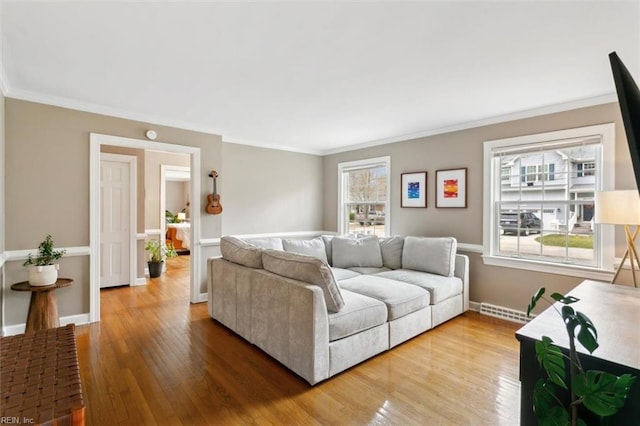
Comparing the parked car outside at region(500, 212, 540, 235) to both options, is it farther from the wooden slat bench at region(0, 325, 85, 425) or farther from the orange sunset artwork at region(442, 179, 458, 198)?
the wooden slat bench at region(0, 325, 85, 425)

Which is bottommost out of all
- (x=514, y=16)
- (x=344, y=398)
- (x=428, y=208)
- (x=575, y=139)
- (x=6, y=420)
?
(x=344, y=398)

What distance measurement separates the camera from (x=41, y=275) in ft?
9.57

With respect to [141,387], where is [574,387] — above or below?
above

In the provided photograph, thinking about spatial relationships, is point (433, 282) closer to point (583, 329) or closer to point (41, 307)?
point (583, 329)

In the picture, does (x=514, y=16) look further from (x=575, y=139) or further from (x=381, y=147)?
(x=381, y=147)

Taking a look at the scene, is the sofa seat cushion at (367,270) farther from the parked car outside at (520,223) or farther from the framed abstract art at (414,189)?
the parked car outside at (520,223)

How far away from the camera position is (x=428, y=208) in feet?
14.4

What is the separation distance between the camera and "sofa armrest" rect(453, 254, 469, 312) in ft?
12.3

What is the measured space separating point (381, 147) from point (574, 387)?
4302mm

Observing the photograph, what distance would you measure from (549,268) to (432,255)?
1.20 metres

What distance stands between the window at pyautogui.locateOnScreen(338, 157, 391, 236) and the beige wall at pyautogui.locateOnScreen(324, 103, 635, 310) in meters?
0.18

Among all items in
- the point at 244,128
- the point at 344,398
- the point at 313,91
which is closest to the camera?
the point at 344,398

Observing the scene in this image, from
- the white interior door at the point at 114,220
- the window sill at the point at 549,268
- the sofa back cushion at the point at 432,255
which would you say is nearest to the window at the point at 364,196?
the sofa back cushion at the point at 432,255

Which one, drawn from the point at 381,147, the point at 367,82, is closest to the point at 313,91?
the point at 367,82
